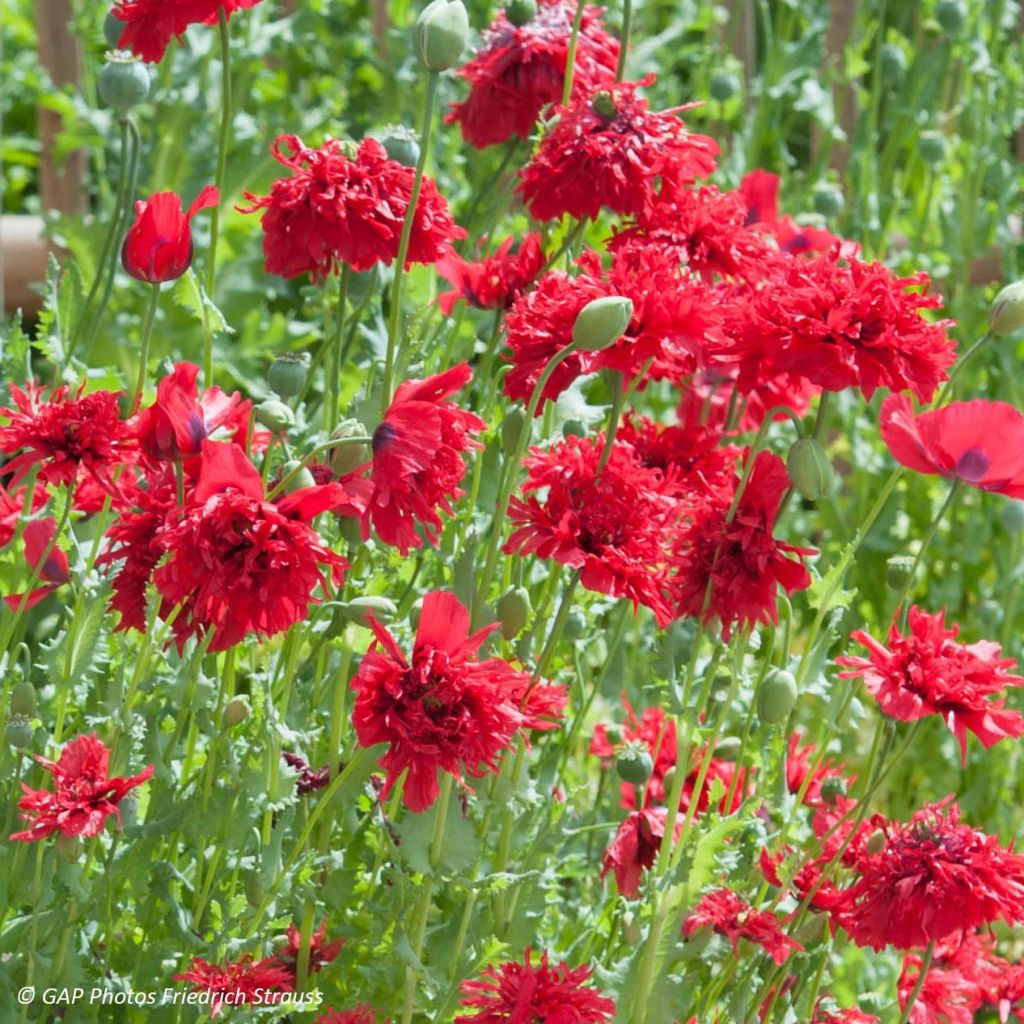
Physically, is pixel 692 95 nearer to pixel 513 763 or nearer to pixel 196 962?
pixel 513 763

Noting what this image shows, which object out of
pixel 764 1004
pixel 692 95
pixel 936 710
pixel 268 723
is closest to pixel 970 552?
pixel 692 95

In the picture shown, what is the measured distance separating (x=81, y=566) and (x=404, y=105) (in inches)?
58.5

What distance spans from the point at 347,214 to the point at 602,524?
25cm

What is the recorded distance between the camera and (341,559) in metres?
0.86

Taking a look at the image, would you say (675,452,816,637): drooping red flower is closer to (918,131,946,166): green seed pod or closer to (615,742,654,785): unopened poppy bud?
(615,742,654,785): unopened poppy bud

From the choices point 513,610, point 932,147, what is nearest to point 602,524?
point 513,610

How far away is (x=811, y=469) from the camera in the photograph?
101cm

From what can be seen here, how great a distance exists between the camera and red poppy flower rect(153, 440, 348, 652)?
0.83 metres

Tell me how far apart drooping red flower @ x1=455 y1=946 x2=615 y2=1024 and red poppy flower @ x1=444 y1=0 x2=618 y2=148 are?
2.24 ft

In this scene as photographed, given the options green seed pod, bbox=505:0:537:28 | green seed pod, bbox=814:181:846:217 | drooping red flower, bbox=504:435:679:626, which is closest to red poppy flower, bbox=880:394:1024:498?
drooping red flower, bbox=504:435:679:626

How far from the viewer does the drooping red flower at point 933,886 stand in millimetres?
1000

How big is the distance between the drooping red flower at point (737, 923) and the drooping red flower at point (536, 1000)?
9cm

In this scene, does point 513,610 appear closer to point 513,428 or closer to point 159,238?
point 513,428

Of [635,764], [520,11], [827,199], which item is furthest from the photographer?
[827,199]
